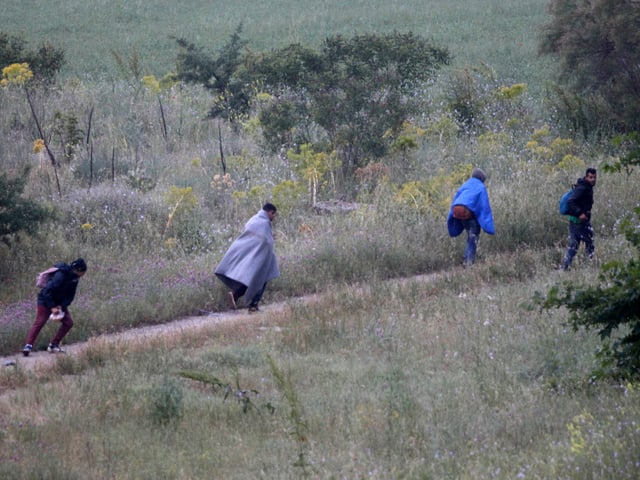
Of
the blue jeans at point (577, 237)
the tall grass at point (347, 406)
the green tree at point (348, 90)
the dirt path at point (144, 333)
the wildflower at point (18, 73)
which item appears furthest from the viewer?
the wildflower at point (18, 73)

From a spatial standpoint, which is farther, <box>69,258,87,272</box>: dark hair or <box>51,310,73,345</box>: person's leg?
<box>51,310,73,345</box>: person's leg

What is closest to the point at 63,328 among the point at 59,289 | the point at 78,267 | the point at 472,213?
the point at 59,289

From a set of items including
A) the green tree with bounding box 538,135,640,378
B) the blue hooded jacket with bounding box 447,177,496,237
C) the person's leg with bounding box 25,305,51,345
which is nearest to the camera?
the green tree with bounding box 538,135,640,378

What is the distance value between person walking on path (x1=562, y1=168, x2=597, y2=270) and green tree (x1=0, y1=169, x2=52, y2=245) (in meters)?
8.25

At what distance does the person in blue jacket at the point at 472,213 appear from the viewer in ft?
48.5

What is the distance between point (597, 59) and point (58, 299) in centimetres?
2229

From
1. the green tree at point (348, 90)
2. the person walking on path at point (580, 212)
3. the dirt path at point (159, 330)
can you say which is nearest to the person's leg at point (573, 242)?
the person walking on path at point (580, 212)

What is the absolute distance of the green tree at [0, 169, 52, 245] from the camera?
14148 millimetres

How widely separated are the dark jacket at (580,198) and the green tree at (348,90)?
7.17m

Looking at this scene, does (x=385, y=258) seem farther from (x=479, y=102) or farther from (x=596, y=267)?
Answer: (x=479, y=102)

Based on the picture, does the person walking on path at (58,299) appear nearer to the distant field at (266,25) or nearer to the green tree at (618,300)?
the green tree at (618,300)

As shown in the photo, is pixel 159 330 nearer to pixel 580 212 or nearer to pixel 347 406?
pixel 347 406

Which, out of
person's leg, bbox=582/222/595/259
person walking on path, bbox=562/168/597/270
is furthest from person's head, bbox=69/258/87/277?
person's leg, bbox=582/222/595/259

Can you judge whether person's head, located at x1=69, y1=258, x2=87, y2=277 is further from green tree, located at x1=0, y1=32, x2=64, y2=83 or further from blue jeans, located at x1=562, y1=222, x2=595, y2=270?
Result: green tree, located at x1=0, y1=32, x2=64, y2=83
